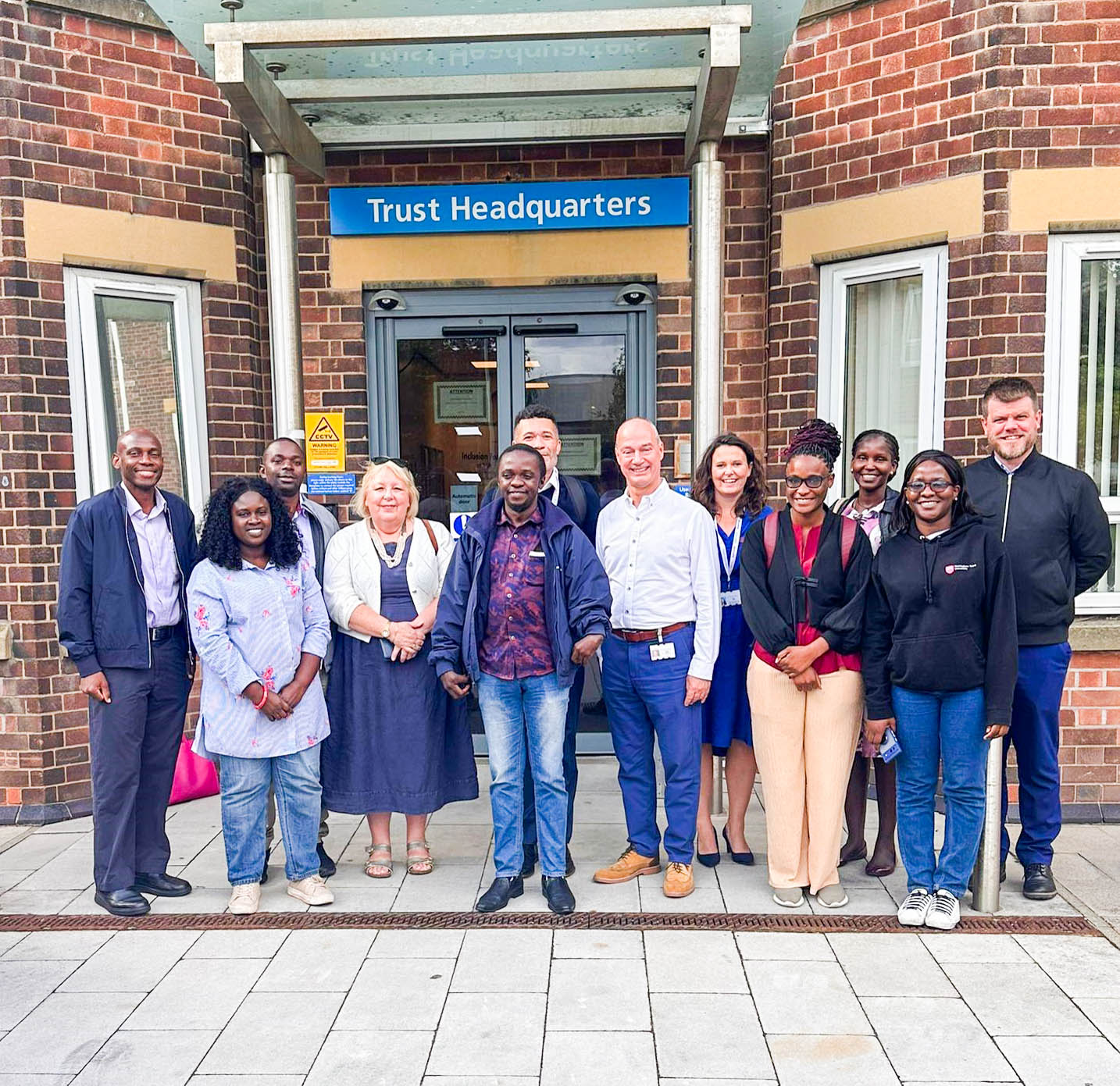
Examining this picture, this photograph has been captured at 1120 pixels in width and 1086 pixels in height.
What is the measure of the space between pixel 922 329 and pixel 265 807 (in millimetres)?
4227

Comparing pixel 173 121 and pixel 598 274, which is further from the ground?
pixel 173 121

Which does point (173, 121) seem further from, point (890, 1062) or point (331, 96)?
point (890, 1062)

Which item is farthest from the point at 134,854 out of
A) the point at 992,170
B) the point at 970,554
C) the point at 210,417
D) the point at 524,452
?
the point at 992,170

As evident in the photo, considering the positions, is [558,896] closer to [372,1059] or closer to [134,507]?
[372,1059]

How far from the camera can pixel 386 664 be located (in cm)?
434

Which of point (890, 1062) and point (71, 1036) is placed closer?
point (890, 1062)

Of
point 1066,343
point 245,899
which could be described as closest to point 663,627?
point 245,899

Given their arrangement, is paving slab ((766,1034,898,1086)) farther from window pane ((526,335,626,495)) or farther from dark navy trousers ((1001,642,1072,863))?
window pane ((526,335,626,495))

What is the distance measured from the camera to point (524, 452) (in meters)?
4.02

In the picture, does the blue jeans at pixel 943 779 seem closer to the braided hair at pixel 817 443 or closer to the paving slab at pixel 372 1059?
the braided hair at pixel 817 443

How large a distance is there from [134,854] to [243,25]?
3.65 metres

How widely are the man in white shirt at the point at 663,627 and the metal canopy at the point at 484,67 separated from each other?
5.94ft

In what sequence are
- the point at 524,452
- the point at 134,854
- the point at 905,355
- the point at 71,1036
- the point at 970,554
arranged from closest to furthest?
the point at 71,1036 < the point at 970,554 < the point at 524,452 < the point at 134,854 < the point at 905,355

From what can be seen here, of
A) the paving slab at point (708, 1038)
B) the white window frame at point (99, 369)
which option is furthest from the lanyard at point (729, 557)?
the white window frame at point (99, 369)
